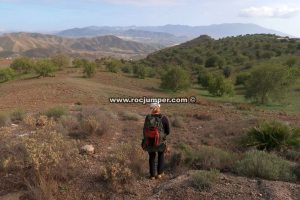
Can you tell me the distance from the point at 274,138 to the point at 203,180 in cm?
364

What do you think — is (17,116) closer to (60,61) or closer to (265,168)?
(265,168)

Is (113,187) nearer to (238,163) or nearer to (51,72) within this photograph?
(238,163)

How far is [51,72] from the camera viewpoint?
38.0 meters

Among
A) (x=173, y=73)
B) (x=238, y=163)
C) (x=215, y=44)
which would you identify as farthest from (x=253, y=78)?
(x=215, y=44)

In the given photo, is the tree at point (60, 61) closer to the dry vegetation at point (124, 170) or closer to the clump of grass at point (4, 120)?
the clump of grass at point (4, 120)

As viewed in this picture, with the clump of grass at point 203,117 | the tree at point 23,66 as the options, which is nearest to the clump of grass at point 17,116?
the clump of grass at point 203,117

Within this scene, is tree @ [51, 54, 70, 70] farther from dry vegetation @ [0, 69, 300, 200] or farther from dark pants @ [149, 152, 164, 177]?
dark pants @ [149, 152, 164, 177]

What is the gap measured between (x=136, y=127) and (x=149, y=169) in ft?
15.0

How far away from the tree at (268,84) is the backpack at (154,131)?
23.0m

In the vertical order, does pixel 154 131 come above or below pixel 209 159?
above

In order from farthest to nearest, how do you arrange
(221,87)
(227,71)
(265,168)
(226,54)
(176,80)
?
(226,54) < (227,71) < (176,80) < (221,87) < (265,168)

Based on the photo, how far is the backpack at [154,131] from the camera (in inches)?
292

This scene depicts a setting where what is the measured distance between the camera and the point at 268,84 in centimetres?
2925

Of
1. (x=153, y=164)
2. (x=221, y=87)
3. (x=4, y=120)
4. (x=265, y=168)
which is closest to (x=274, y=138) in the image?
(x=265, y=168)
